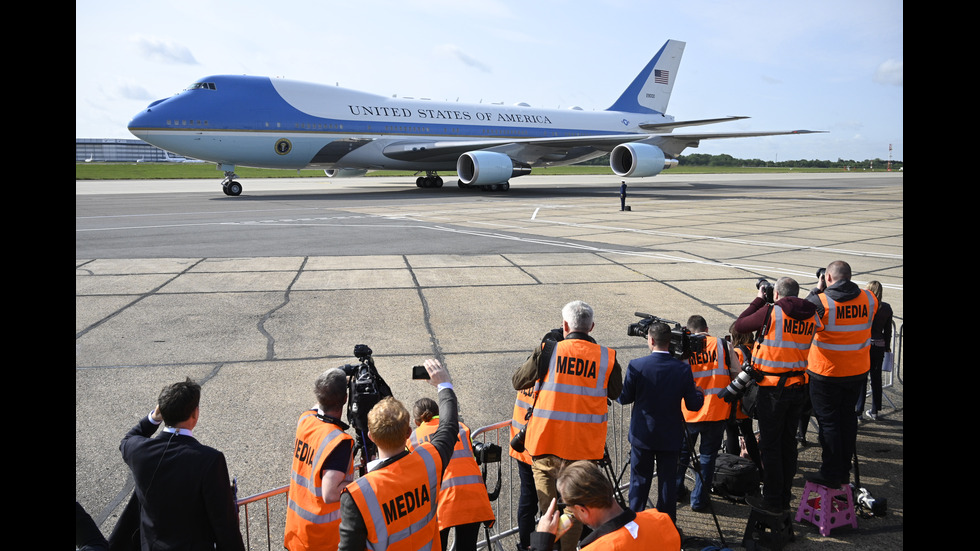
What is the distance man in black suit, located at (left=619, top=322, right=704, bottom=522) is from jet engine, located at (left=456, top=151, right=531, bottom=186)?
2665 centimetres

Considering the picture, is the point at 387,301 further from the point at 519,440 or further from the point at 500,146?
the point at 500,146

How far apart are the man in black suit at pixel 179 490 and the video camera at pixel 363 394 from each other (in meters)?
0.76

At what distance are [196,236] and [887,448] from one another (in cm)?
1671

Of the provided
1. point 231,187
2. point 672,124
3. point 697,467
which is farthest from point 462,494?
point 672,124

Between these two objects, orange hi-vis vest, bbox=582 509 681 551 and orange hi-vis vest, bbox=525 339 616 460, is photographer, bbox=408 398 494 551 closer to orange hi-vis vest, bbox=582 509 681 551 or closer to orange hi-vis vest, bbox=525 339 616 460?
orange hi-vis vest, bbox=525 339 616 460

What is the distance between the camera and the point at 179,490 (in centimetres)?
333

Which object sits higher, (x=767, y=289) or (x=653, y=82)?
(x=653, y=82)

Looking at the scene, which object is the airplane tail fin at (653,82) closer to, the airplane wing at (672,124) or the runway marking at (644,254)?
the airplane wing at (672,124)

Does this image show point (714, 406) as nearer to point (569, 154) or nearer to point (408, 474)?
point (408, 474)

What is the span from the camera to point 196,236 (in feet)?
58.0

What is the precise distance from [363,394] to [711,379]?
121 inches
